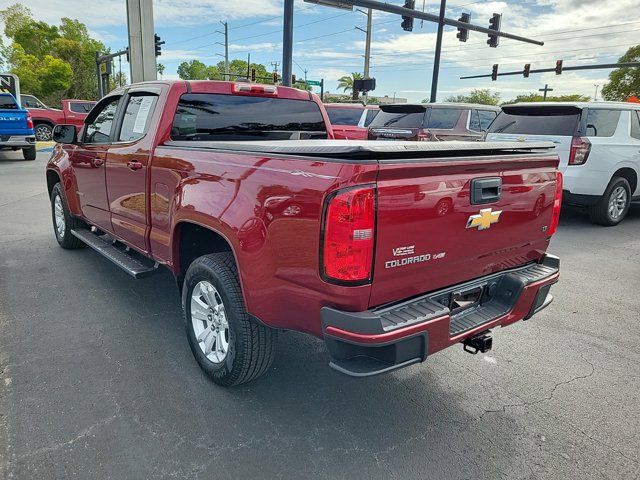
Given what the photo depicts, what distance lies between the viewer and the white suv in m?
7.30

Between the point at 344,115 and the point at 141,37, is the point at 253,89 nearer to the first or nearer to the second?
the point at 344,115

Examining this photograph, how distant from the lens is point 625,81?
49406mm

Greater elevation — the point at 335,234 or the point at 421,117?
the point at 421,117

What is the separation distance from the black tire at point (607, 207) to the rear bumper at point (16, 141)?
1565 centimetres

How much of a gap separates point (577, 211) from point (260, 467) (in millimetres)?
8859

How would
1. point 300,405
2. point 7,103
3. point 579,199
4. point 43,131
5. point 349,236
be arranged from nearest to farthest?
point 349,236 → point 300,405 → point 579,199 → point 7,103 → point 43,131

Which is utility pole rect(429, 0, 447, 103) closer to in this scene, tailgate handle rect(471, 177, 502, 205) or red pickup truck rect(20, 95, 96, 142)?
red pickup truck rect(20, 95, 96, 142)

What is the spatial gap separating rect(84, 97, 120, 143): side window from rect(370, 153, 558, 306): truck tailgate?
131 inches

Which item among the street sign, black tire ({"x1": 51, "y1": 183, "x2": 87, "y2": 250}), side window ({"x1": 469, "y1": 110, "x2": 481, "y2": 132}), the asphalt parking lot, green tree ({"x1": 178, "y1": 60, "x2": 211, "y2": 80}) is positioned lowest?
the asphalt parking lot

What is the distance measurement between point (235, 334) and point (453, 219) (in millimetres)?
1344

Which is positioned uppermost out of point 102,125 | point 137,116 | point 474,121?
point 474,121

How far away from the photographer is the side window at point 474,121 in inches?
423

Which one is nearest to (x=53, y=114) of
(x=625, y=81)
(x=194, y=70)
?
(x=625, y=81)

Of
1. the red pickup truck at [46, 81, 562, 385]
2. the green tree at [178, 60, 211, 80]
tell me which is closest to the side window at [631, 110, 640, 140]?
the red pickup truck at [46, 81, 562, 385]
